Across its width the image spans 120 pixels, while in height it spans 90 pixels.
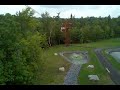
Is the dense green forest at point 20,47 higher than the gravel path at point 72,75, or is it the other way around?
the dense green forest at point 20,47

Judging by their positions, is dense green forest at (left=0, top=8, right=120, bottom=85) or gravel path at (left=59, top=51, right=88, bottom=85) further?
gravel path at (left=59, top=51, right=88, bottom=85)

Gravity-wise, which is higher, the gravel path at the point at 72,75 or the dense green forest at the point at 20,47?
the dense green forest at the point at 20,47

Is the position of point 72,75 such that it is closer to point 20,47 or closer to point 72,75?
point 72,75

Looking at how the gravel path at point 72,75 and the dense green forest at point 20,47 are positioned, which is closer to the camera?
the dense green forest at point 20,47

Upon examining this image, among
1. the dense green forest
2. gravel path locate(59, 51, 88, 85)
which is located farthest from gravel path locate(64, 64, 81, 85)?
the dense green forest

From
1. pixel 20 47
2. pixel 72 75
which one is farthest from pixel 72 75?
pixel 20 47

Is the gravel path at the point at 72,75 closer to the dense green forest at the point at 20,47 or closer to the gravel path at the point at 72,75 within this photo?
the gravel path at the point at 72,75

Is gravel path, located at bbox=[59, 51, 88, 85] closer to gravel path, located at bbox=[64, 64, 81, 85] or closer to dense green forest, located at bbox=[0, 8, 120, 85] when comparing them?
gravel path, located at bbox=[64, 64, 81, 85]

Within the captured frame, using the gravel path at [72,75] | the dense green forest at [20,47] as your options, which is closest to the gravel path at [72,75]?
the gravel path at [72,75]
